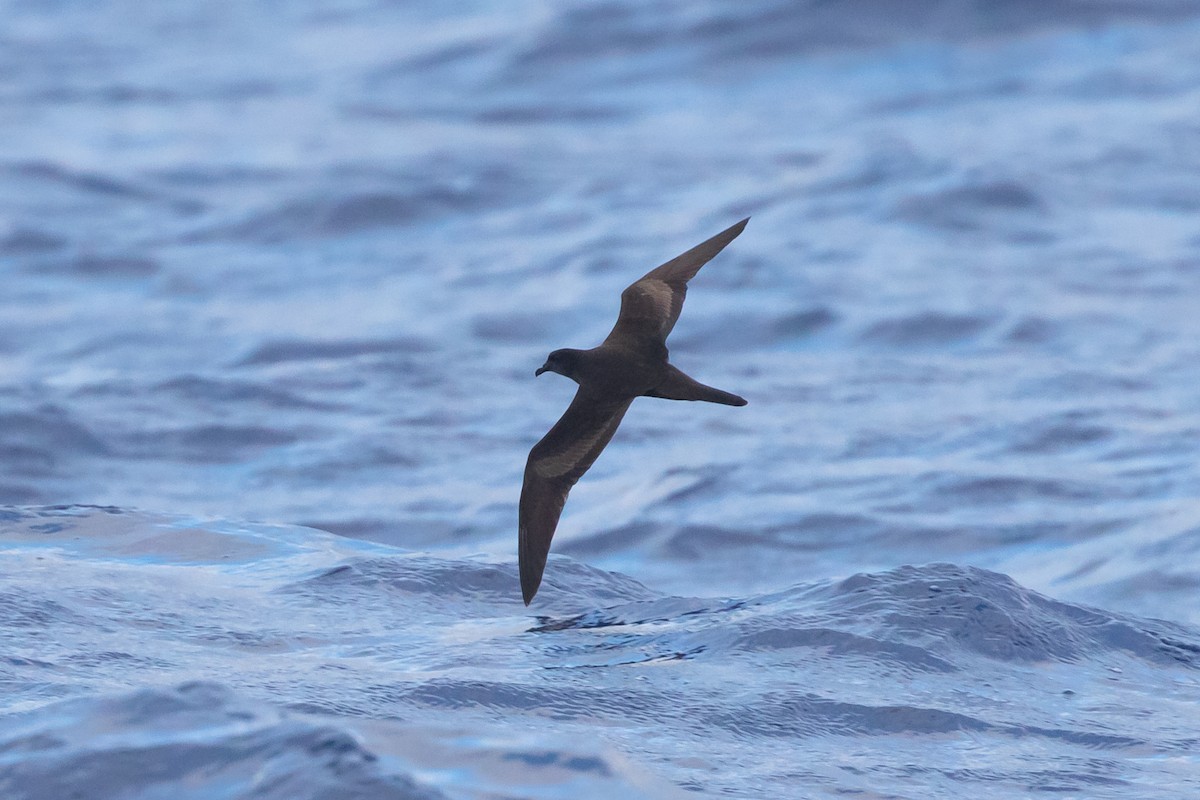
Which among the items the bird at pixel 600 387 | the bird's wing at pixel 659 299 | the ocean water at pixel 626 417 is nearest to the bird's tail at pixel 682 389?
the bird at pixel 600 387

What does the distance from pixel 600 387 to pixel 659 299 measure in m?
0.42

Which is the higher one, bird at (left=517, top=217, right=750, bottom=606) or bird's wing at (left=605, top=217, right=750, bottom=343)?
bird's wing at (left=605, top=217, right=750, bottom=343)

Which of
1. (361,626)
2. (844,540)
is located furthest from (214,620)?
(844,540)

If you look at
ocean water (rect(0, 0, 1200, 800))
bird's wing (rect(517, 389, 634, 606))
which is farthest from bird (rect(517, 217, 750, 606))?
ocean water (rect(0, 0, 1200, 800))

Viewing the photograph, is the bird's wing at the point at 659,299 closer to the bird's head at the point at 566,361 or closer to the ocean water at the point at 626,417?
the bird's head at the point at 566,361

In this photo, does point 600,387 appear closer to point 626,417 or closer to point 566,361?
point 566,361

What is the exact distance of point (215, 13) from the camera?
33.8m

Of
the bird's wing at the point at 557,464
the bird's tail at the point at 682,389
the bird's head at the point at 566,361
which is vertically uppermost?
the bird's head at the point at 566,361

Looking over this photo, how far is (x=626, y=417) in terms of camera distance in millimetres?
13406

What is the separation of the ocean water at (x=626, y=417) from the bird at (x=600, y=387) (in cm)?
49

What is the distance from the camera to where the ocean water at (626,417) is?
5.21m

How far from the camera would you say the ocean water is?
521cm

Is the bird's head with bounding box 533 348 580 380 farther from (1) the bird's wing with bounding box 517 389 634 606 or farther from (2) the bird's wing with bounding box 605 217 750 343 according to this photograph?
(2) the bird's wing with bounding box 605 217 750 343

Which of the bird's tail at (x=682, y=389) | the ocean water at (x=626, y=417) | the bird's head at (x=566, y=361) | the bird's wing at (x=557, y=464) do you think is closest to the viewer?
the ocean water at (x=626, y=417)
